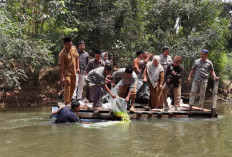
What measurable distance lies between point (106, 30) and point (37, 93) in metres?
4.76

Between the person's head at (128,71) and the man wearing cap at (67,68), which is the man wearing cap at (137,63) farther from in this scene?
the man wearing cap at (67,68)

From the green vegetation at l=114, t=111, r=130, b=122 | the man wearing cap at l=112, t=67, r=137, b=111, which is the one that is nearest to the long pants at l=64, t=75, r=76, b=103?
the man wearing cap at l=112, t=67, r=137, b=111

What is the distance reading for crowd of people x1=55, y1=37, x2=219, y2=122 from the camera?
8109 millimetres

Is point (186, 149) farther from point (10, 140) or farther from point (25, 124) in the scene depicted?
point (25, 124)

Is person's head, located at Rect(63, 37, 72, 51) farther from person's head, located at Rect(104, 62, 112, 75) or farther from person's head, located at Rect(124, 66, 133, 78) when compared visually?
person's head, located at Rect(124, 66, 133, 78)

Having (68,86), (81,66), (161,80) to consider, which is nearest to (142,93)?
(161,80)

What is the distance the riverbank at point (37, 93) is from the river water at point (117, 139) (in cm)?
684

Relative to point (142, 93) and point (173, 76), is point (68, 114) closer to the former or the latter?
point (142, 93)

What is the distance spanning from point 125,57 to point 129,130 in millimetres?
10204

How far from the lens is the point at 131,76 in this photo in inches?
327

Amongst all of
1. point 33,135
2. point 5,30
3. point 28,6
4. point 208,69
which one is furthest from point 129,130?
point 28,6

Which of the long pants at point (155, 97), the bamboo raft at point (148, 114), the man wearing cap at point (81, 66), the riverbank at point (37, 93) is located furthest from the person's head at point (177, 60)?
the riverbank at point (37, 93)

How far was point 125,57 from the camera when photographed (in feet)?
55.0

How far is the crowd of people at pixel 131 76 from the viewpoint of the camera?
811cm
